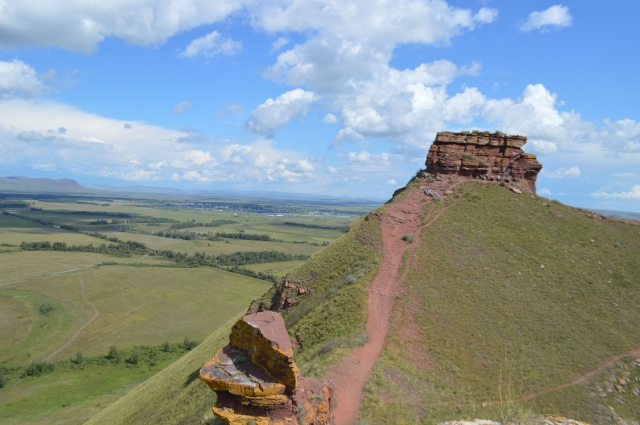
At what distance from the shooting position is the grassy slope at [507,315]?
19984mm

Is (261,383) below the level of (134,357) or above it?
above

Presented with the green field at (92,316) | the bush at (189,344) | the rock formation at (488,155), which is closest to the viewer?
the rock formation at (488,155)

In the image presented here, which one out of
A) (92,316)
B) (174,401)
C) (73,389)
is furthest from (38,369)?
(174,401)

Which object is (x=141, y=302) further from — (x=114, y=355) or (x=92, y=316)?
(x=114, y=355)

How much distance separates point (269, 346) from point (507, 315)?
20089mm

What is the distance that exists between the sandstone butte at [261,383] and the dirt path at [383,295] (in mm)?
2886

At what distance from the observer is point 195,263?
14212cm

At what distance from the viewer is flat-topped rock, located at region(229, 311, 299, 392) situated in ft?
46.0

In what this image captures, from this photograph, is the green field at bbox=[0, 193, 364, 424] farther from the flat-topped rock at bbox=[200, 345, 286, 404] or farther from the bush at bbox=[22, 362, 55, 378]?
the flat-topped rock at bbox=[200, 345, 286, 404]

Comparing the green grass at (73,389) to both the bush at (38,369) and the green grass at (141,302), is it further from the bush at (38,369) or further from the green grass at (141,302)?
the green grass at (141,302)

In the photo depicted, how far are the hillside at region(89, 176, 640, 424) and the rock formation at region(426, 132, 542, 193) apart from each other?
15.8 ft

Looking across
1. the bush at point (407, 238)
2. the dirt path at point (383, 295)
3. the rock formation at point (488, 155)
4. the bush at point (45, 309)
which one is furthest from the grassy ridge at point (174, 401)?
the bush at point (45, 309)

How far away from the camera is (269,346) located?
14336 mm

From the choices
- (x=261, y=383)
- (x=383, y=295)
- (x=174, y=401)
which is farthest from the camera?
(x=383, y=295)
